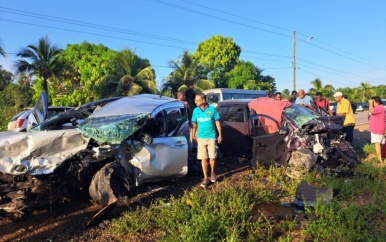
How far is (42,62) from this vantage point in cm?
2991

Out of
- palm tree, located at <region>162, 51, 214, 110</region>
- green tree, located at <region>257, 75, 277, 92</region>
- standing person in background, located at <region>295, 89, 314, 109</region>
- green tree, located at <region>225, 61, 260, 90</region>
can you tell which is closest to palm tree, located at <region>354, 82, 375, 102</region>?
green tree, located at <region>257, 75, 277, 92</region>

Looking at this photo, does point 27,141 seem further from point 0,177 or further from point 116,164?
point 116,164

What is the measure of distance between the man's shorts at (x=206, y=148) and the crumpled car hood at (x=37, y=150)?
232 cm

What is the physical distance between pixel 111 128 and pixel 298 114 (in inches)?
163

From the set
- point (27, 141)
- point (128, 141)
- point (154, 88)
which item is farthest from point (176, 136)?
point (154, 88)

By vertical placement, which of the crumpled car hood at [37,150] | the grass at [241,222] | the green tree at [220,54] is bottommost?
the grass at [241,222]

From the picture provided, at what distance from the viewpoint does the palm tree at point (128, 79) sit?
29.2 m

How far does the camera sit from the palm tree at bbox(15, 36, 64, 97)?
29.2 meters

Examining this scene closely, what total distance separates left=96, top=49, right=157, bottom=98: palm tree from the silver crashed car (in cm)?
2371

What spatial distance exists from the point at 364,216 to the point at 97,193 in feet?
10.9

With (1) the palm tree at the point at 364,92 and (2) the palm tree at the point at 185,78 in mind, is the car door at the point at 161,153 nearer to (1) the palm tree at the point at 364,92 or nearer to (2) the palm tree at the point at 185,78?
(2) the palm tree at the point at 185,78

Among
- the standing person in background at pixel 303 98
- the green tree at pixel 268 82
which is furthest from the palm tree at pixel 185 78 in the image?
the standing person in background at pixel 303 98

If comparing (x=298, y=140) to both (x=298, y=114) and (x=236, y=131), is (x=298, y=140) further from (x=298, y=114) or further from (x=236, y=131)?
(x=236, y=131)

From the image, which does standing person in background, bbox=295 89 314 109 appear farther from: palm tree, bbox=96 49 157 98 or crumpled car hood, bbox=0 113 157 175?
palm tree, bbox=96 49 157 98
